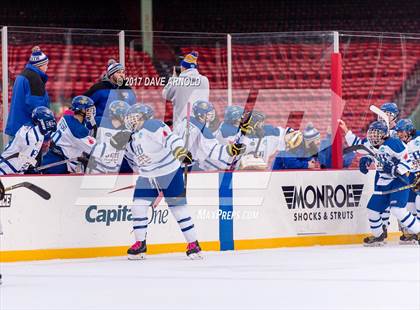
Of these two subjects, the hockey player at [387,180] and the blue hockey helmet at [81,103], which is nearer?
the blue hockey helmet at [81,103]

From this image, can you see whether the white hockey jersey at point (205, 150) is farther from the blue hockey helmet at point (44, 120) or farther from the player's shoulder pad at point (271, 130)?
the blue hockey helmet at point (44, 120)

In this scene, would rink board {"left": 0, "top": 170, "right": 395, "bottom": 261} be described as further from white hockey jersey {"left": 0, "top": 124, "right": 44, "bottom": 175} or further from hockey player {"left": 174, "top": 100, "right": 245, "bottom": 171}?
white hockey jersey {"left": 0, "top": 124, "right": 44, "bottom": 175}

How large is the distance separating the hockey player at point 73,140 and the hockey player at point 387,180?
2.54 meters

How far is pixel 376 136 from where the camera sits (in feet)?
33.4

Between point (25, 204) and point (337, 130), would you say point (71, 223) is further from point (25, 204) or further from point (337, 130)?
point (337, 130)

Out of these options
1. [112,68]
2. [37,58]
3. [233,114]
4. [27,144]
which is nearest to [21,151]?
[27,144]

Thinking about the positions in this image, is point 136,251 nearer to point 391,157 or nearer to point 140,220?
point 140,220

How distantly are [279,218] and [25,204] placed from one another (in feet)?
7.76

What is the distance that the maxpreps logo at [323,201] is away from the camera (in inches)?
403

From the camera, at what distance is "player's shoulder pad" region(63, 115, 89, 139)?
9445 millimetres

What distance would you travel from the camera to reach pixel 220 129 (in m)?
10.3

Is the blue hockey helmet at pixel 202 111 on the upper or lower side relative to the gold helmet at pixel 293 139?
upper

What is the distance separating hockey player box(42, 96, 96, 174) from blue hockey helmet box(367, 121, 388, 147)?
249 cm

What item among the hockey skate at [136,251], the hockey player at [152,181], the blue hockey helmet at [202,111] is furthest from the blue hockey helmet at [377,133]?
the hockey skate at [136,251]
